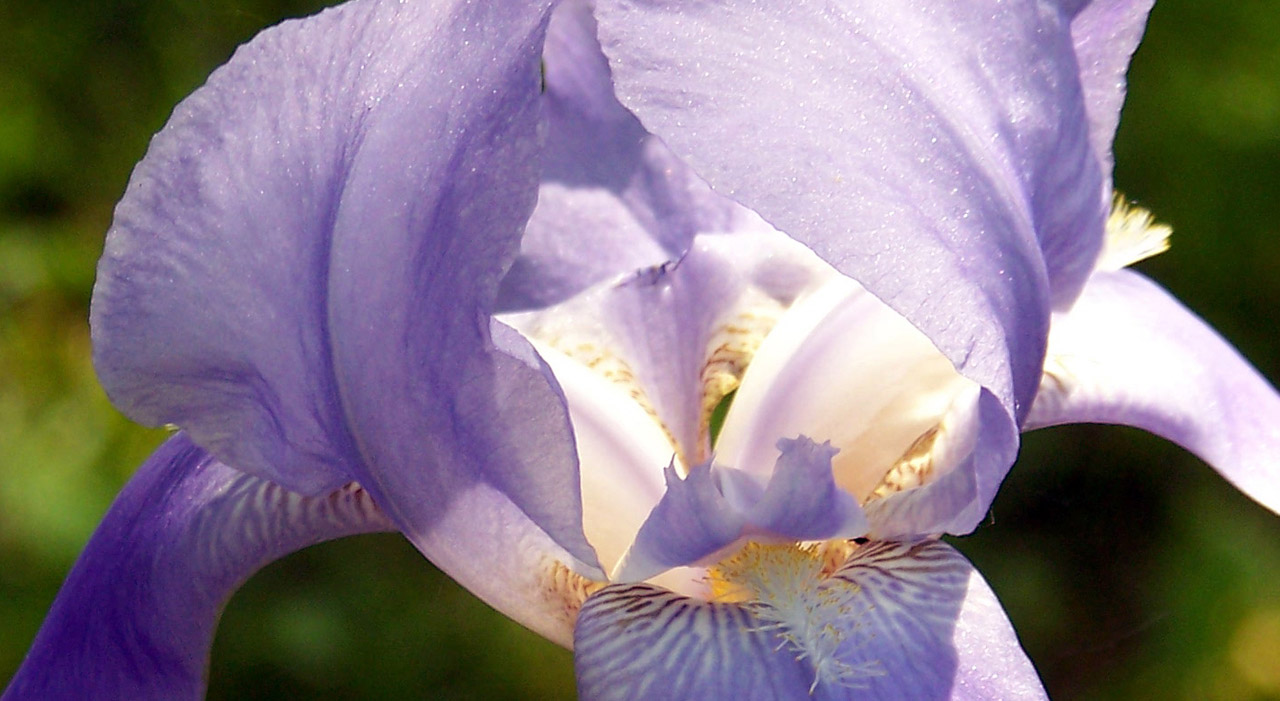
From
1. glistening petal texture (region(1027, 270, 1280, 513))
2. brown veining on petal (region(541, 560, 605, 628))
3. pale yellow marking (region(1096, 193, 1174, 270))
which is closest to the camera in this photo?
brown veining on petal (region(541, 560, 605, 628))

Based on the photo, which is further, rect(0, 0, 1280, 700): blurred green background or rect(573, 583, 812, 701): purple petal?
rect(0, 0, 1280, 700): blurred green background

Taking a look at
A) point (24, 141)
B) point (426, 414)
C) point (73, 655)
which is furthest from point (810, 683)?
point (24, 141)

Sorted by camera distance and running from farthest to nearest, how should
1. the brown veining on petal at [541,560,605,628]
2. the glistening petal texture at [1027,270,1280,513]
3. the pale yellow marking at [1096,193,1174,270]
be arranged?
the pale yellow marking at [1096,193,1174,270] < the glistening petal texture at [1027,270,1280,513] < the brown veining on petal at [541,560,605,628]

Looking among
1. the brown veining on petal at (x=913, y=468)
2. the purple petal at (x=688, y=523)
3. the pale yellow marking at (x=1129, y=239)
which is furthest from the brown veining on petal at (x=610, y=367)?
the pale yellow marking at (x=1129, y=239)

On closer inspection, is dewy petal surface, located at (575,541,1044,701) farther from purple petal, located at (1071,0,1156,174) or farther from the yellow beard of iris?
purple petal, located at (1071,0,1156,174)

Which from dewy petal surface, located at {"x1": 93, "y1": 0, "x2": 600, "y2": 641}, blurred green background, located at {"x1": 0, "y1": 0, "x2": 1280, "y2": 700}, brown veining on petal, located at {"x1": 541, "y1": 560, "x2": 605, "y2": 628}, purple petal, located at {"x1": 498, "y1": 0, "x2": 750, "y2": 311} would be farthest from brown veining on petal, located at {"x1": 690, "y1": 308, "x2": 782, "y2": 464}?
blurred green background, located at {"x1": 0, "y1": 0, "x2": 1280, "y2": 700}

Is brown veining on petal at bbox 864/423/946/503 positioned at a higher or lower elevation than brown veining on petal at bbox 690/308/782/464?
lower
